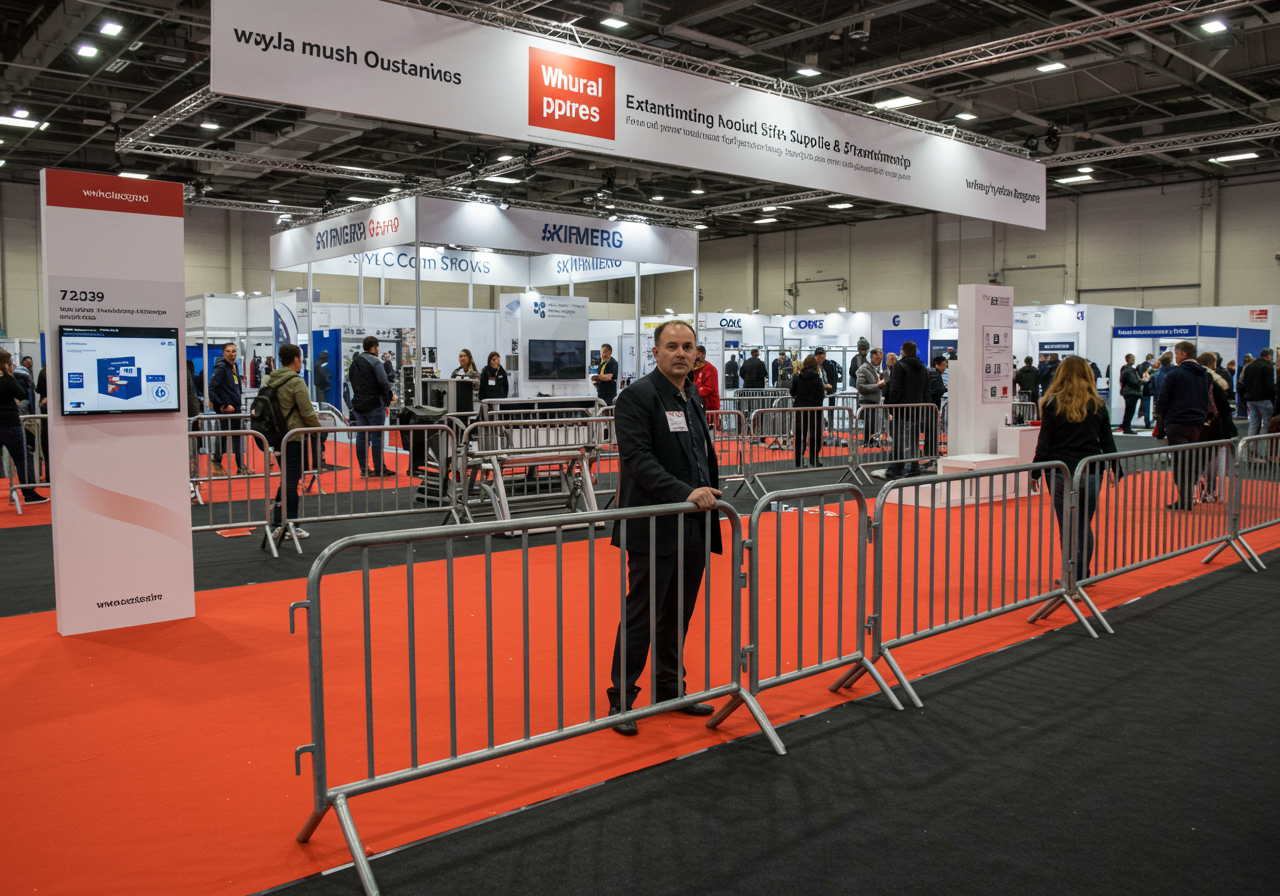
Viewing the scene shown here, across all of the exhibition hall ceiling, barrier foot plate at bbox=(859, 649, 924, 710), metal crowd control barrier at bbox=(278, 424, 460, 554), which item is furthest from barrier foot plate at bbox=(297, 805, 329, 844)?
the exhibition hall ceiling

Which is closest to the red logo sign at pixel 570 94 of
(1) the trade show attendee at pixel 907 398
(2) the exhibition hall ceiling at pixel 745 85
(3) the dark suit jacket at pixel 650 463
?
(2) the exhibition hall ceiling at pixel 745 85

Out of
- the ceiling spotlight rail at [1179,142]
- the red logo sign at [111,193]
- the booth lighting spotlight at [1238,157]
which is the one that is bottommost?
the red logo sign at [111,193]

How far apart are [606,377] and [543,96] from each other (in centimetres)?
975

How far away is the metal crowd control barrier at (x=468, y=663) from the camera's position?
3.15 meters

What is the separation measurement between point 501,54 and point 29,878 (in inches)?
246

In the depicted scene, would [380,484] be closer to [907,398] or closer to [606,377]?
[907,398]

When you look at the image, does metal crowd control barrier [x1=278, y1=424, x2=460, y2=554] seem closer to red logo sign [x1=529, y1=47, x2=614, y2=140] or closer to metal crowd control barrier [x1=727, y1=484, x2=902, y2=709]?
red logo sign [x1=529, y1=47, x2=614, y2=140]

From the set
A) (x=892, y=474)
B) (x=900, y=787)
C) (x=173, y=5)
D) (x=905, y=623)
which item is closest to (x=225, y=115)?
(x=173, y=5)

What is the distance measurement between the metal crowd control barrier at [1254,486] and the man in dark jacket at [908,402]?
406 cm

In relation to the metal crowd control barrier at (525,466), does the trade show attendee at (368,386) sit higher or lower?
higher

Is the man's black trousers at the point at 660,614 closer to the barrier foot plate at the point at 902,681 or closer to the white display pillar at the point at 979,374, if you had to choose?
the barrier foot plate at the point at 902,681

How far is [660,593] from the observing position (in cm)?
411

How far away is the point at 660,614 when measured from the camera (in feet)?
13.7

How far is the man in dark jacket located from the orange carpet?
18.3 feet
